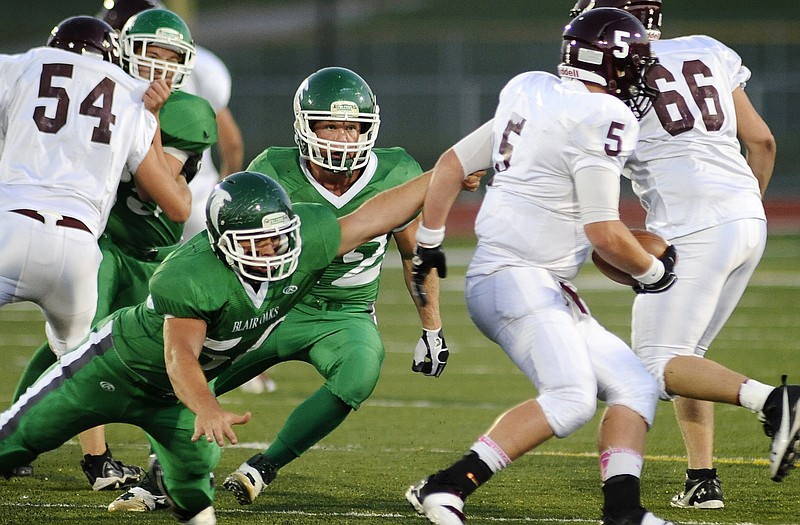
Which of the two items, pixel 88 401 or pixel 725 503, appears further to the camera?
pixel 725 503

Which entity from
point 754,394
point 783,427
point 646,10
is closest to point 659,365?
point 754,394

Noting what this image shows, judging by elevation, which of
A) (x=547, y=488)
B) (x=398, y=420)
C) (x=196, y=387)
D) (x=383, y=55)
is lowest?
(x=383, y=55)

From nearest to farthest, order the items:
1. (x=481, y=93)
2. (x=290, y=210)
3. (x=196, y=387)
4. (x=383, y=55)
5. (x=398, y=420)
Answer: (x=196, y=387) → (x=290, y=210) → (x=398, y=420) → (x=481, y=93) → (x=383, y=55)

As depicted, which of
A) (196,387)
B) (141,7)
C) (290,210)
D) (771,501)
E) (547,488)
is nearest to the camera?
(196,387)

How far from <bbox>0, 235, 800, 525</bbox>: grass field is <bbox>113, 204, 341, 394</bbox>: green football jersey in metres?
0.61

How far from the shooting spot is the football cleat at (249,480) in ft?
13.5

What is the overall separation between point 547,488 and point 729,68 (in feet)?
5.32

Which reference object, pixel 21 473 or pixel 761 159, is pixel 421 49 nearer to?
pixel 761 159

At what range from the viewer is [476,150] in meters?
3.94

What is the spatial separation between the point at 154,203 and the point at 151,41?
2.04ft

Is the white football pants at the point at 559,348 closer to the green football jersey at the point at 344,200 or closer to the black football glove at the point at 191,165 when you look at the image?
the green football jersey at the point at 344,200

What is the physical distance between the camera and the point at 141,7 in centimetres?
551

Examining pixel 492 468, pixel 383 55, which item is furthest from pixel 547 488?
pixel 383 55

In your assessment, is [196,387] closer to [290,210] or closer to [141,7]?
[290,210]
